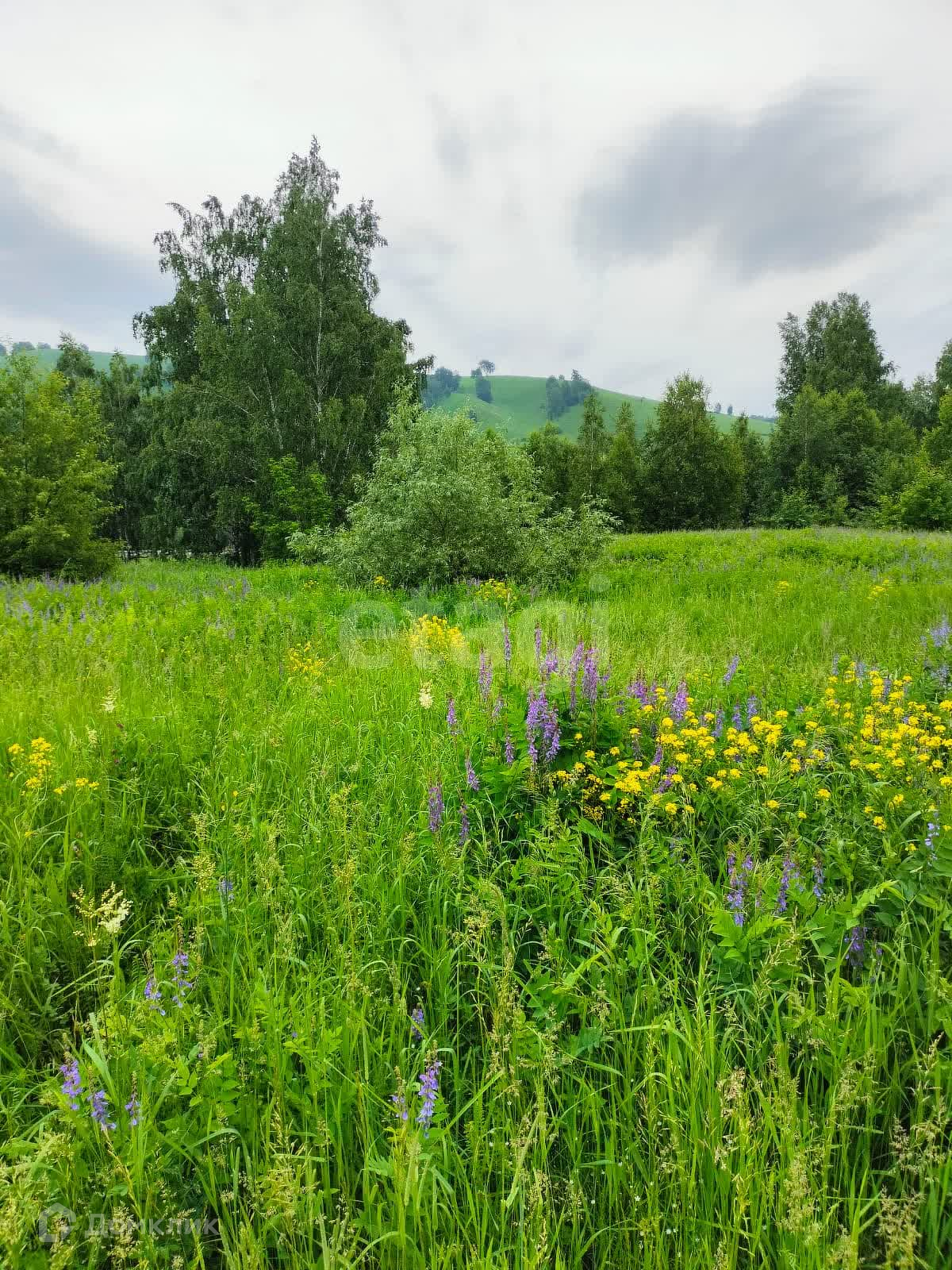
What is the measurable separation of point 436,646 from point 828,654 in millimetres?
3931

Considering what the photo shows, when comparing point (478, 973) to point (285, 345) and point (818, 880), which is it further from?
point (285, 345)

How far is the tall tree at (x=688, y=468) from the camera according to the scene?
1561 inches

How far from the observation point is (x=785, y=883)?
227cm

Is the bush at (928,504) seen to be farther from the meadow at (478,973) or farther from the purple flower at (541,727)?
the purple flower at (541,727)

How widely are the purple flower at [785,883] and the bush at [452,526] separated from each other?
29.2ft

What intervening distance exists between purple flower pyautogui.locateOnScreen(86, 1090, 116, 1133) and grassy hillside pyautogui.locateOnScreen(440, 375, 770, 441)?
485ft

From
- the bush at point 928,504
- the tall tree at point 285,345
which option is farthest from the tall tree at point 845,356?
the tall tree at point 285,345

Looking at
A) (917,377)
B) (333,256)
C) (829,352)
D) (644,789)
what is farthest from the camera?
(917,377)

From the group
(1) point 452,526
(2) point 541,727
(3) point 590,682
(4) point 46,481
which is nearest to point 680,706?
(3) point 590,682

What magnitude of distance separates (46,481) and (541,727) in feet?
52.9

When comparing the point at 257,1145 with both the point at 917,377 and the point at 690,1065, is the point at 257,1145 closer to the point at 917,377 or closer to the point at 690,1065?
the point at 690,1065

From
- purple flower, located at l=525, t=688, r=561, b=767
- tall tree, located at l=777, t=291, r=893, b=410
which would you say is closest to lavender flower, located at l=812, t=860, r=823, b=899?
purple flower, located at l=525, t=688, r=561, b=767

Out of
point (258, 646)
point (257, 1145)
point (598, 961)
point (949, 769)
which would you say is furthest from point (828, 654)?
point (257, 1145)

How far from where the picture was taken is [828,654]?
6.33 meters
